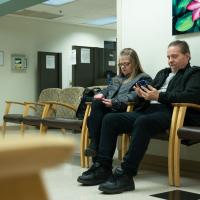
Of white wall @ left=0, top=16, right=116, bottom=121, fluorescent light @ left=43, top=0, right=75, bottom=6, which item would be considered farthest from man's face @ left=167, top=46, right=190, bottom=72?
white wall @ left=0, top=16, right=116, bottom=121

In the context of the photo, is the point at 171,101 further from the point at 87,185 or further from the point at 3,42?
the point at 3,42

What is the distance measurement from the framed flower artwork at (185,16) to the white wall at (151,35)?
0.05m

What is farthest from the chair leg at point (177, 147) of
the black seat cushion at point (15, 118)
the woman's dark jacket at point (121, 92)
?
the black seat cushion at point (15, 118)

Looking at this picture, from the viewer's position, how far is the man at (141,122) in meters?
2.33

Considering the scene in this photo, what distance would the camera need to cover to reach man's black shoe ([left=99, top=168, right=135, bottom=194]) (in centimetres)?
228

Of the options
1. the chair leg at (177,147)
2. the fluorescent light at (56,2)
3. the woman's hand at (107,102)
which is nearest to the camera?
the chair leg at (177,147)

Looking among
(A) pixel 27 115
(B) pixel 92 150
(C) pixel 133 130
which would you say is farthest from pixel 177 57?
(A) pixel 27 115

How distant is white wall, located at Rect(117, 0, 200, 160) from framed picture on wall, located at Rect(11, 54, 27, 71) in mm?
4201

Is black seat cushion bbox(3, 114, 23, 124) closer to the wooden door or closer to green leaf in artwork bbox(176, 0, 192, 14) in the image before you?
green leaf in artwork bbox(176, 0, 192, 14)

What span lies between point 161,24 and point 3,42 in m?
4.76

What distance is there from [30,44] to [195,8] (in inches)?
205

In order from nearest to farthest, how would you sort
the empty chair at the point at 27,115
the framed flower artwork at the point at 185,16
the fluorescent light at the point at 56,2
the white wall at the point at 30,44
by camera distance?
the framed flower artwork at the point at 185,16 < the empty chair at the point at 27,115 < the fluorescent light at the point at 56,2 < the white wall at the point at 30,44

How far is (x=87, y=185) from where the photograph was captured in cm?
252

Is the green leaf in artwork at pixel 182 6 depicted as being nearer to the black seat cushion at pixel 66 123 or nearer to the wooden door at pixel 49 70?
the black seat cushion at pixel 66 123
